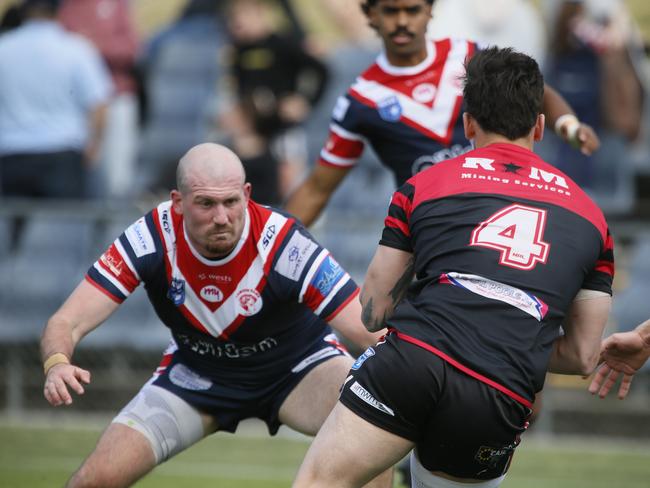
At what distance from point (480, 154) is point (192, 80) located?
9.71 meters

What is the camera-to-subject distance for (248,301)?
5934 mm

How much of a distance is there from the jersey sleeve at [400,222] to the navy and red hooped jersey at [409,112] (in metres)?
2.12

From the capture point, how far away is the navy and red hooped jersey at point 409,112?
6828 mm

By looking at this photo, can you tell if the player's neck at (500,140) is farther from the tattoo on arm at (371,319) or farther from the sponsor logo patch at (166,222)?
the sponsor logo patch at (166,222)

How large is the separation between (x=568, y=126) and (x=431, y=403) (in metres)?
2.45

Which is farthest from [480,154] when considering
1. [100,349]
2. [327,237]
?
[100,349]

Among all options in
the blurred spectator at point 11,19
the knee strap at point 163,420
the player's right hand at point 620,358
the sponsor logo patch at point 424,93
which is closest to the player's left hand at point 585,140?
the sponsor logo patch at point 424,93

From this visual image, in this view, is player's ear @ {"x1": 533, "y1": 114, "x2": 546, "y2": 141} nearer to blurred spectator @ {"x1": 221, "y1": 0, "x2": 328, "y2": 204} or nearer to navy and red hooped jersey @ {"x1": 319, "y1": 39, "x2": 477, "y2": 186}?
navy and red hooped jersey @ {"x1": 319, "y1": 39, "x2": 477, "y2": 186}

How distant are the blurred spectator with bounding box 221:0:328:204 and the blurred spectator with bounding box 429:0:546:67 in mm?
1322

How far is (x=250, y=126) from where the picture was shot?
11734 millimetres

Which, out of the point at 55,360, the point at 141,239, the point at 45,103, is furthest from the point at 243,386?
the point at 45,103

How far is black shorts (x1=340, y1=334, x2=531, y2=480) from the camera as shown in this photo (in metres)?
4.51

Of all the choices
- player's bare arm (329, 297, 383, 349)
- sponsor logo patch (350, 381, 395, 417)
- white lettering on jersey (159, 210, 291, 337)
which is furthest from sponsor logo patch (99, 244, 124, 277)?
sponsor logo patch (350, 381, 395, 417)

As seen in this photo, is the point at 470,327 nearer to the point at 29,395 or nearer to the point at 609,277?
the point at 609,277
